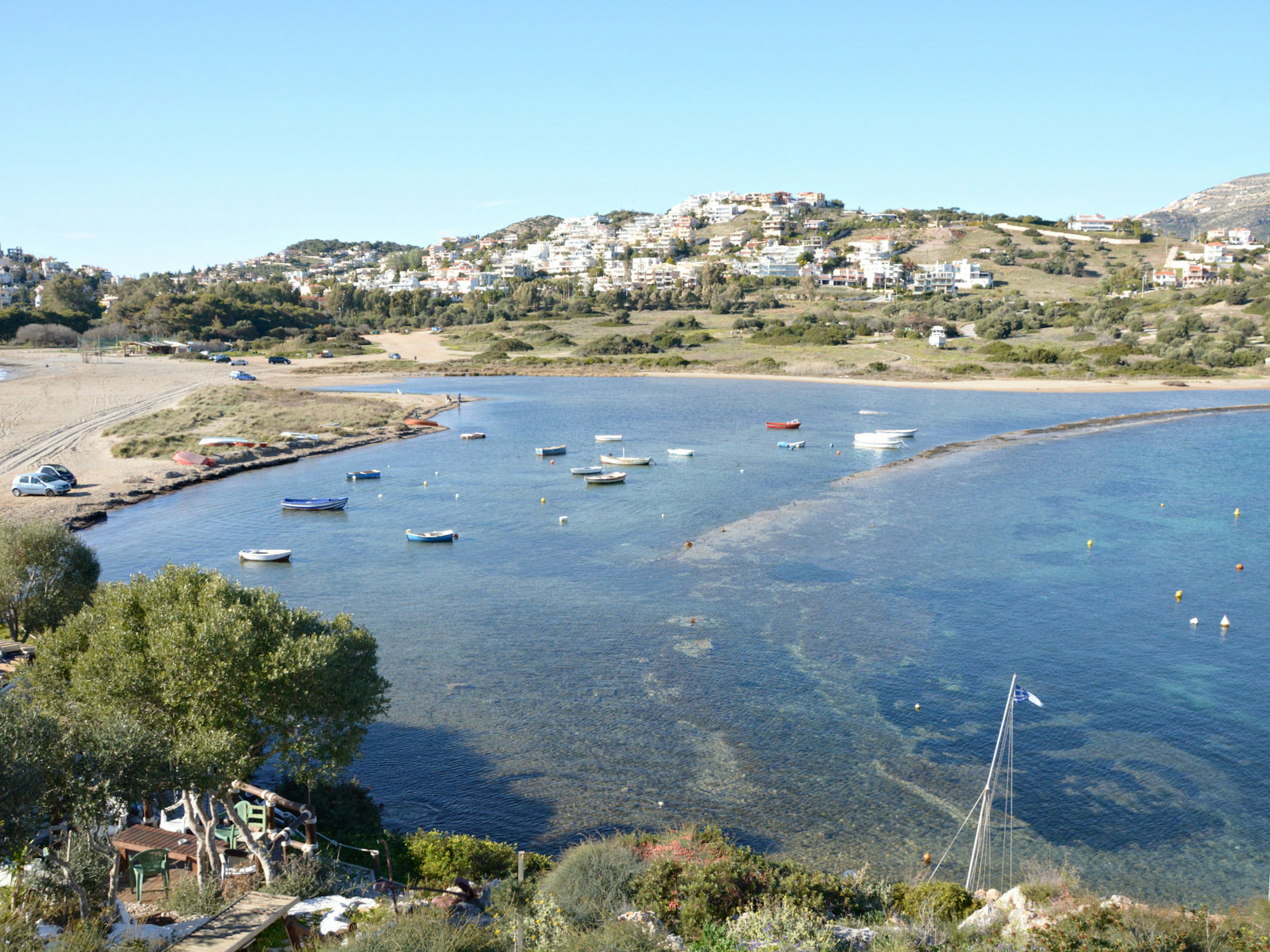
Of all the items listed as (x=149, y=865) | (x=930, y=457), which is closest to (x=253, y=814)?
(x=149, y=865)

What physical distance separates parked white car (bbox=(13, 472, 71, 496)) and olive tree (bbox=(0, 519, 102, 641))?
26.5 m

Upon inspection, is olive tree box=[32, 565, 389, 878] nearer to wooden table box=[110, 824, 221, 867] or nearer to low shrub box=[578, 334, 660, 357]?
wooden table box=[110, 824, 221, 867]

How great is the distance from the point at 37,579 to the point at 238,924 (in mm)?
17150

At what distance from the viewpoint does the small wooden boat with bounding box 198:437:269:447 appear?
65.2m

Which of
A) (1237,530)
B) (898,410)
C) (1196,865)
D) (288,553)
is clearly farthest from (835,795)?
(898,410)

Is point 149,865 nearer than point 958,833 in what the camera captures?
Yes

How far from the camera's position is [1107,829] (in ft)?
68.4

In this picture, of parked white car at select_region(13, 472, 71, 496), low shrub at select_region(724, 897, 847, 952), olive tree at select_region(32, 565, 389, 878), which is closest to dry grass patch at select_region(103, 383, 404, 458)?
parked white car at select_region(13, 472, 71, 496)

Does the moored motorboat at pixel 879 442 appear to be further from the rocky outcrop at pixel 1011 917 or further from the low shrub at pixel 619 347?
the low shrub at pixel 619 347

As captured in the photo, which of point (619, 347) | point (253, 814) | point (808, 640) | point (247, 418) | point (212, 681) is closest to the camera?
point (212, 681)

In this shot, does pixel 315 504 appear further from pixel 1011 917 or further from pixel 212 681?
pixel 1011 917

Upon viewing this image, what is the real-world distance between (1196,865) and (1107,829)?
180 centimetres

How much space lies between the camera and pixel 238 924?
43.6 feet

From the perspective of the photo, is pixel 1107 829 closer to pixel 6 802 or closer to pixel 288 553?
pixel 6 802
